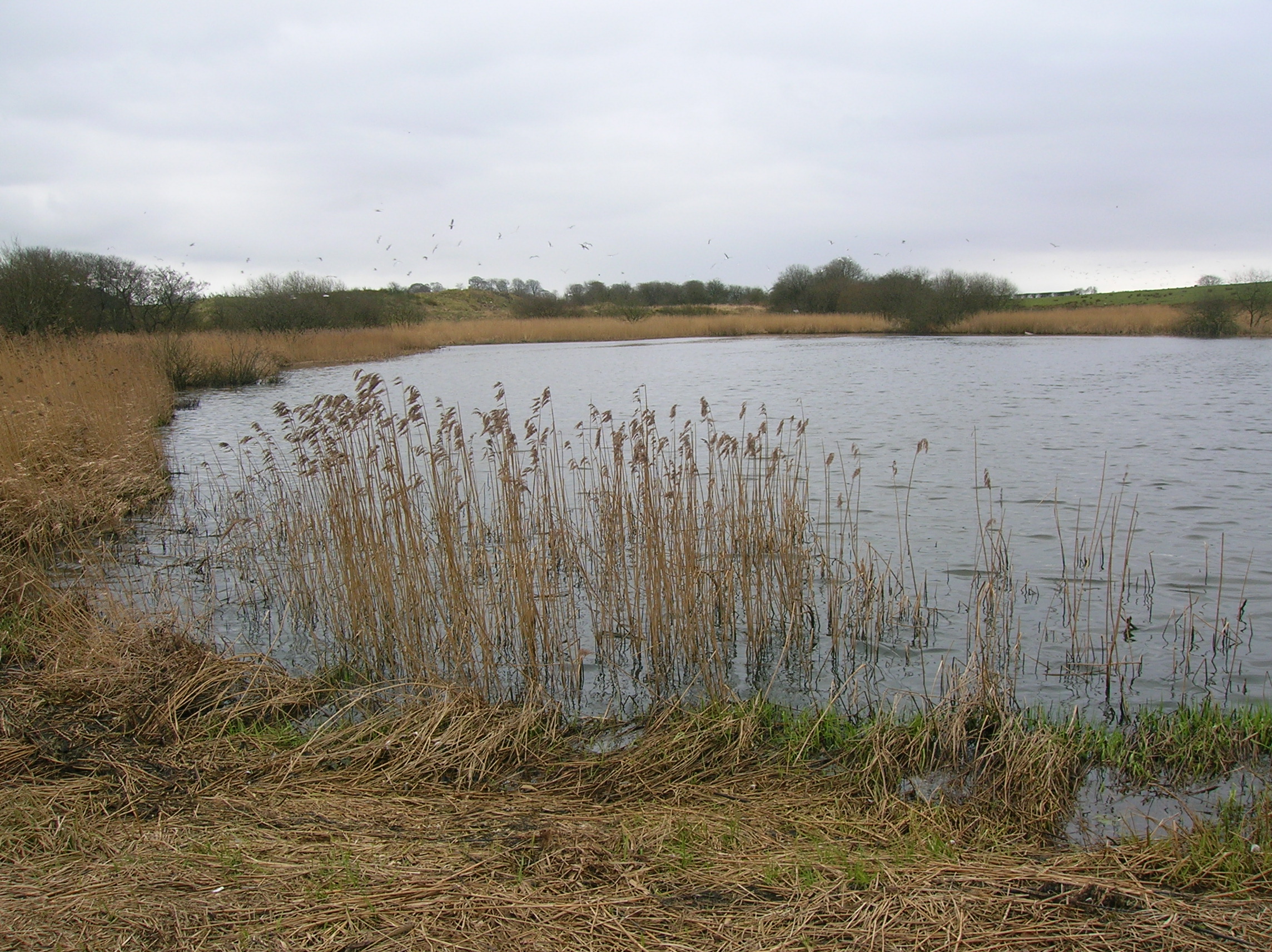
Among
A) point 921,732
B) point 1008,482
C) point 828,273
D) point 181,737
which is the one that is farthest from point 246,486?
point 828,273

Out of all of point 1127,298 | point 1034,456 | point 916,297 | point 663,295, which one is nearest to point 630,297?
point 663,295

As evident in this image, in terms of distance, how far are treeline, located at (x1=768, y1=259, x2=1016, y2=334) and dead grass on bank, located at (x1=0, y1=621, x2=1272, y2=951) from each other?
36830 mm

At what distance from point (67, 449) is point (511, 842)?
326 inches

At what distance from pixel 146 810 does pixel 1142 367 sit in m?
23.7

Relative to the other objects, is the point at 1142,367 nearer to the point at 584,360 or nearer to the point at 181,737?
the point at 584,360

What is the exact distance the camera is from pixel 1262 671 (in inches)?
176

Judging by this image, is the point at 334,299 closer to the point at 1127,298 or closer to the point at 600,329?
the point at 600,329

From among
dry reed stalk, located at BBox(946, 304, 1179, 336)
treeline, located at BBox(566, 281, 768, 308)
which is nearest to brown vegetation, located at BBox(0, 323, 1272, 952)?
dry reed stalk, located at BBox(946, 304, 1179, 336)

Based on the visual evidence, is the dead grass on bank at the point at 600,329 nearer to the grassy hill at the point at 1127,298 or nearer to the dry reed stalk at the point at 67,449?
the grassy hill at the point at 1127,298

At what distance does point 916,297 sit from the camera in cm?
3769

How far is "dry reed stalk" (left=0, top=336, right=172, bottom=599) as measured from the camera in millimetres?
6801

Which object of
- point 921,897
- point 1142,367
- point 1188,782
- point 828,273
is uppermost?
point 828,273

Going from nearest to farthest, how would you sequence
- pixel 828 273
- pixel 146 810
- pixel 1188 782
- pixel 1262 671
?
pixel 146 810 → pixel 1188 782 → pixel 1262 671 → pixel 828 273

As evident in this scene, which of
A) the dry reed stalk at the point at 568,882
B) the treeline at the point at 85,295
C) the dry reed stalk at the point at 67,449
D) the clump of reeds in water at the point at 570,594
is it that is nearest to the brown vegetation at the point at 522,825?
the dry reed stalk at the point at 568,882
